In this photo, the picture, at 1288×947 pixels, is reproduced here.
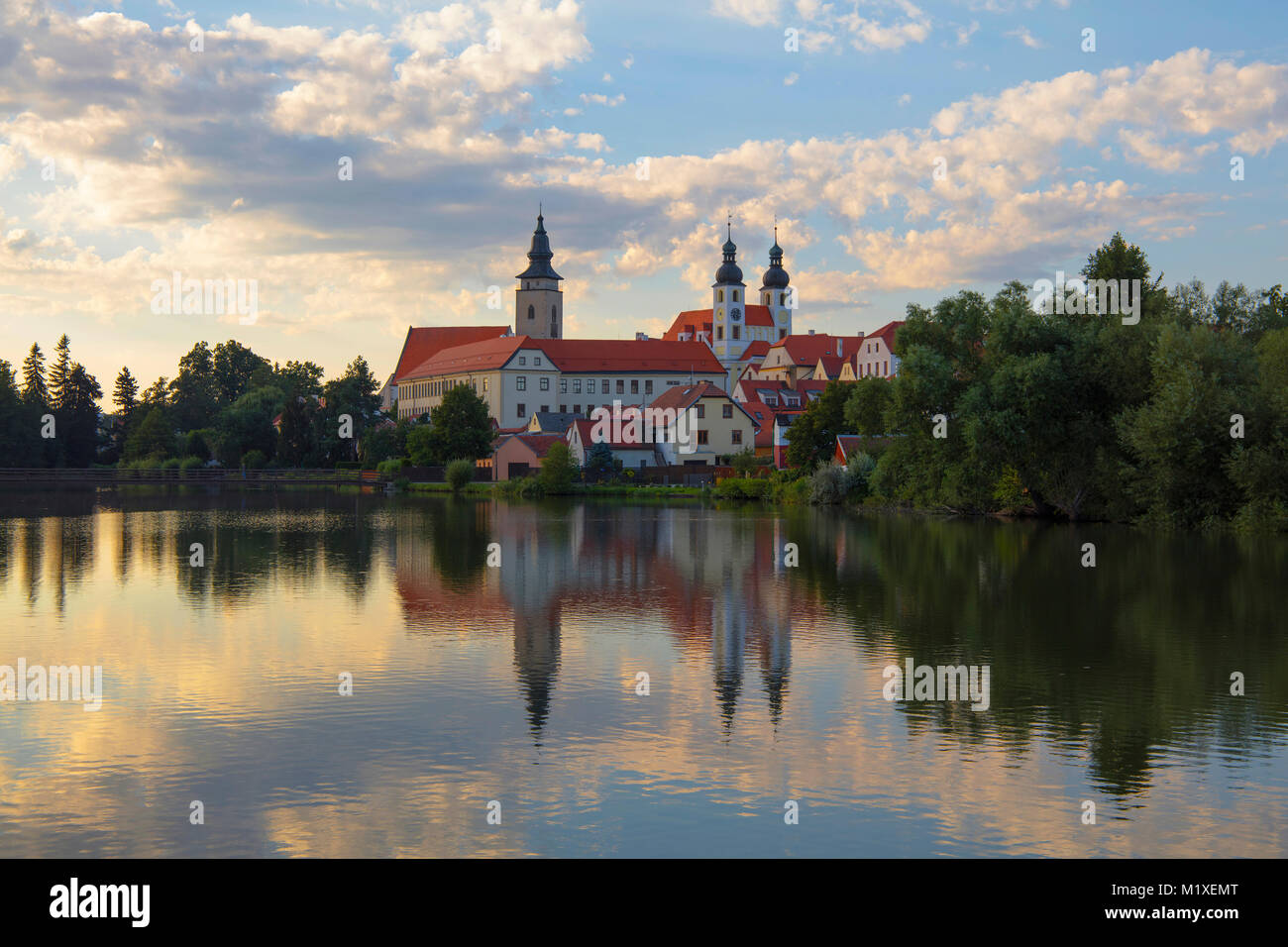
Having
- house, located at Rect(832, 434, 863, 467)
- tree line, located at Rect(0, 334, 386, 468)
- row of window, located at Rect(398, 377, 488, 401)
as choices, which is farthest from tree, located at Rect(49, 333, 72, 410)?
house, located at Rect(832, 434, 863, 467)

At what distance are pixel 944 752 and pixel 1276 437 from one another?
3848 centimetres

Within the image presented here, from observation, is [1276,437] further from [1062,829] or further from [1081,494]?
[1062,829]

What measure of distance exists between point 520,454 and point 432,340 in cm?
7818

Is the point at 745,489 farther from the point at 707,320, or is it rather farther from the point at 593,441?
the point at 707,320

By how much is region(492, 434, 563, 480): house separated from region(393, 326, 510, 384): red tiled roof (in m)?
70.1

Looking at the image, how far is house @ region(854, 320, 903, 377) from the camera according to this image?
134375 mm

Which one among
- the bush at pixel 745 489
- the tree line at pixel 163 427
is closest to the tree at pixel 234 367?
the tree line at pixel 163 427

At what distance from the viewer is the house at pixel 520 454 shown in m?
97.2

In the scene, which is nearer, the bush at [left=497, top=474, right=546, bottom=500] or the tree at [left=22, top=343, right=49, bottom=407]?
the bush at [left=497, top=474, right=546, bottom=500]

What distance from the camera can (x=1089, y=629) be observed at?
20.2 m

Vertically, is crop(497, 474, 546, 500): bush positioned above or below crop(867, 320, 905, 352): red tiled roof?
below
